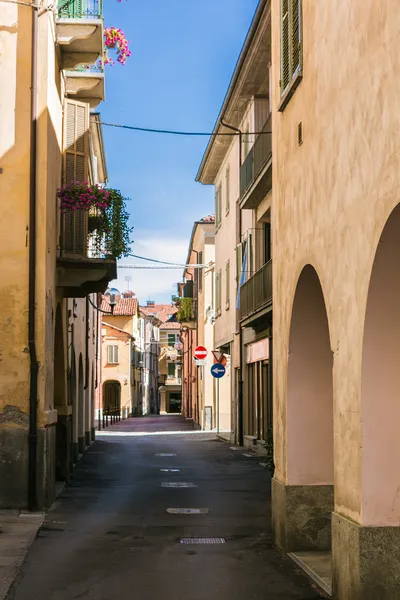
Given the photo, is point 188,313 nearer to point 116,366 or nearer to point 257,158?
point 116,366

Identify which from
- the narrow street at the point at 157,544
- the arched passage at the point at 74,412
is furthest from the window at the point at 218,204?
the narrow street at the point at 157,544

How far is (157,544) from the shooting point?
11.4 metres

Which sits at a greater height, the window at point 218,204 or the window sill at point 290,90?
the window at point 218,204

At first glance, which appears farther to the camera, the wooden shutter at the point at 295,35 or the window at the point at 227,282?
the window at the point at 227,282

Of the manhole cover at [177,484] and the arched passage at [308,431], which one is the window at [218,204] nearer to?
the manhole cover at [177,484]

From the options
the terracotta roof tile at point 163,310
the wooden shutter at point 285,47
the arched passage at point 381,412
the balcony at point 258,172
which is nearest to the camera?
the arched passage at point 381,412

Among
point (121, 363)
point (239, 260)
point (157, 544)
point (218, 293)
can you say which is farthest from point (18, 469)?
point (121, 363)

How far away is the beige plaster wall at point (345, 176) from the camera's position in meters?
6.70

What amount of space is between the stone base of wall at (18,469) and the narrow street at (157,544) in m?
0.47

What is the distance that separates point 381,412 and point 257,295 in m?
17.1

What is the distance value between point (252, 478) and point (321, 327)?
9.47m

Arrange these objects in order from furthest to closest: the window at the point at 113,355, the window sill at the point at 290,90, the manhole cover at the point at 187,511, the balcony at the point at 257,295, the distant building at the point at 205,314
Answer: the window at the point at 113,355, the distant building at the point at 205,314, the balcony at the point at 257,295, the manhole cover at the point at 187,511, the window sill at the point at 290,90

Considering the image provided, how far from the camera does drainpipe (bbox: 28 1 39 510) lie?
46.1ft

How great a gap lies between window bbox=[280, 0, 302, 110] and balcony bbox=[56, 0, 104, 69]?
241 inches
